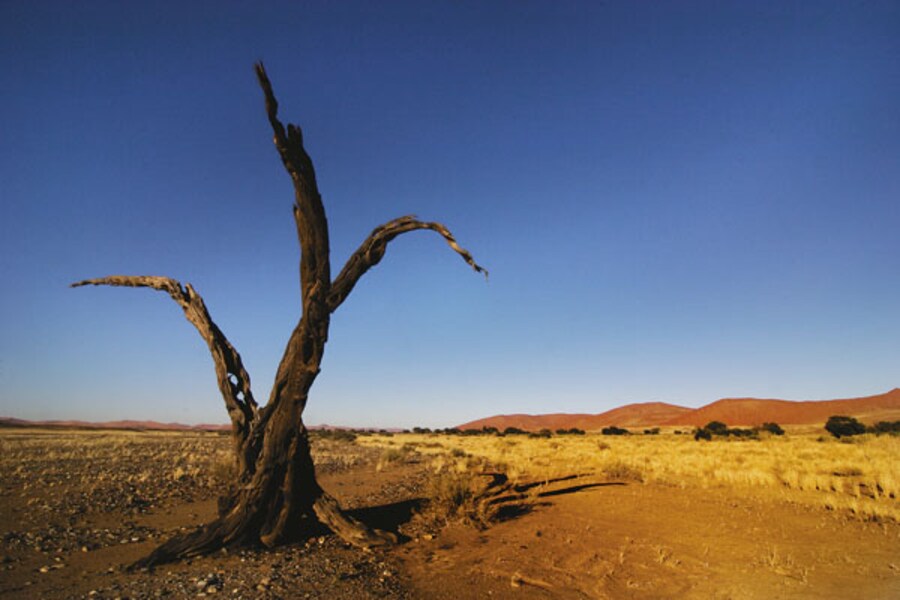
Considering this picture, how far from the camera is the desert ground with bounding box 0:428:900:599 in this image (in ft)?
19.6

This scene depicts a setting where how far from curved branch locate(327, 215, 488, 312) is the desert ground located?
388 centimetres

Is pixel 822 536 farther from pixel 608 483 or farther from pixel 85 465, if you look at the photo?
pixel 85 465

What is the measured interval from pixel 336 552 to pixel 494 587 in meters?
2.57

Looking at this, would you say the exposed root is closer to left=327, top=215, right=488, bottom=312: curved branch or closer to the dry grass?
left=327, top=215, right=488, bottom=312: curved branch

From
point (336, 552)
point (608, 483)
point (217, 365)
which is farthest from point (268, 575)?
point (608, 483)

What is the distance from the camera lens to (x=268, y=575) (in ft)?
20.0

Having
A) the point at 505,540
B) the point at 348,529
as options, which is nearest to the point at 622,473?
the point at 505,540

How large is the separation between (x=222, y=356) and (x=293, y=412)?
1.60 m

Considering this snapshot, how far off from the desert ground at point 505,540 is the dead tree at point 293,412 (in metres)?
0.36

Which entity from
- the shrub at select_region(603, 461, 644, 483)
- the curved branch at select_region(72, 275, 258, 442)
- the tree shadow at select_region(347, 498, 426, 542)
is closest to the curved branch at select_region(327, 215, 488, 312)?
the curved branch at select_region(72, 275, 258, 442)

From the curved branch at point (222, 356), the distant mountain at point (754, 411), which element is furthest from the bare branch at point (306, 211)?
the distant mountain at point (754, 411)

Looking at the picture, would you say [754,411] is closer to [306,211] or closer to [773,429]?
[773,429]

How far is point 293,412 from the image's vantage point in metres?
7.49

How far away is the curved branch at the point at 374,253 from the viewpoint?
24.7 feet
